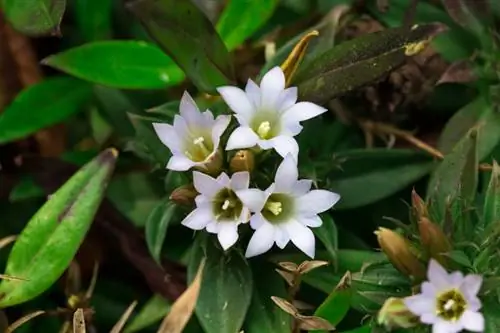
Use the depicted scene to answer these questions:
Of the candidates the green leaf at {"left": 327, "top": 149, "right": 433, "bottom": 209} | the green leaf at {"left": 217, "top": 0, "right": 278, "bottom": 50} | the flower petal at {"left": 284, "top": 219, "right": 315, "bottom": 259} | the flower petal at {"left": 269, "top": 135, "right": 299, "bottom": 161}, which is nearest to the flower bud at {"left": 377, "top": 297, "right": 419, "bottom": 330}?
the flower petal at {"left": 284, "top": 219, "right": 315, "bottom": 259}

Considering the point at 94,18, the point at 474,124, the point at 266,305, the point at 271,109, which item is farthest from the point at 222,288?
the point at 94,18

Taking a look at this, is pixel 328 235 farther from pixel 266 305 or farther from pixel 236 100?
pixel 236 100

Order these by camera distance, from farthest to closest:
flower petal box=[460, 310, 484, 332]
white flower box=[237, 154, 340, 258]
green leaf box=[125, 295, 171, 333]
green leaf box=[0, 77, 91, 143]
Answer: green leaf box=[0, 77, 91, 143] < green leaf box=[125, 295, 171, 333] < white flower box=[237, 154, 340, 258] < flower petal box=[460, 310, 484, 332]

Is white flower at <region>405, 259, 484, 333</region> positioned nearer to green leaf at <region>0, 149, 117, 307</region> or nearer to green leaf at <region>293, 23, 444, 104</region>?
green leaf at <region>293, 23, 444, 104</region>

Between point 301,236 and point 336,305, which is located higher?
point 301,236

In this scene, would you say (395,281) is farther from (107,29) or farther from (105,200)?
(107,29)

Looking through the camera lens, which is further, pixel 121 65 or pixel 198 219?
pixel 121 65

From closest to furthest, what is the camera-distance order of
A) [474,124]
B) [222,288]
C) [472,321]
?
[472,321] < [222,288] < [474,124]

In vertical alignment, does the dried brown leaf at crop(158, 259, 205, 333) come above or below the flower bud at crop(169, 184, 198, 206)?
below

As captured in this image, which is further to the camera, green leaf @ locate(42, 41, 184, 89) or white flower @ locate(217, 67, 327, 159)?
green leaf @ locate(42, 41, 184, 89)
